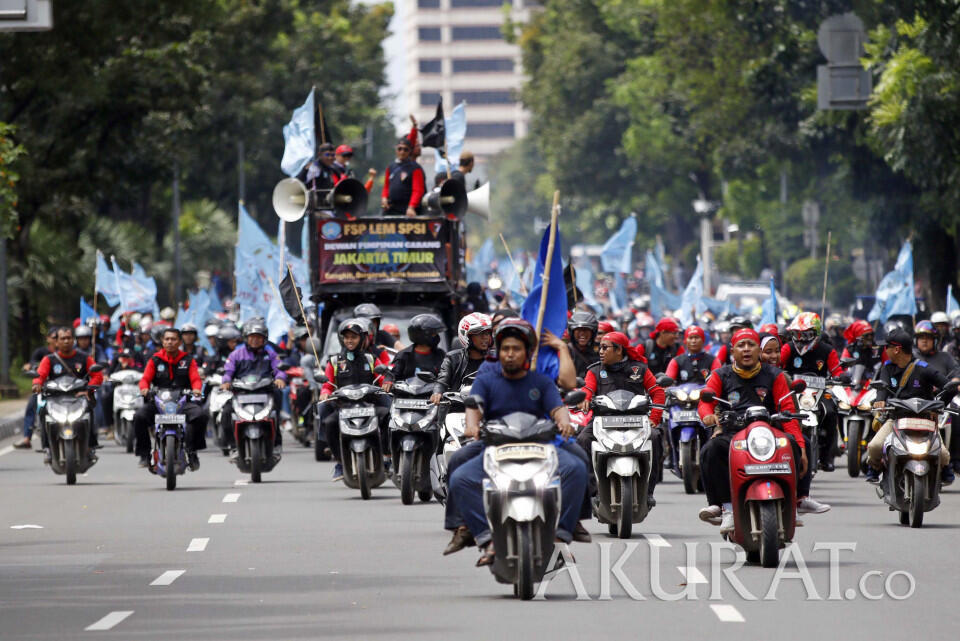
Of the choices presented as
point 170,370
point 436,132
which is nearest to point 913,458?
point 170,370

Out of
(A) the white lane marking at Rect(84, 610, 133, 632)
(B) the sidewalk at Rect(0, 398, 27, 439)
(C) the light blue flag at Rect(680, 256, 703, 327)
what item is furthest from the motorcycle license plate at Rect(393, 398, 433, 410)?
(C) the light blue flag at Rect(680, 256, 703, 327)

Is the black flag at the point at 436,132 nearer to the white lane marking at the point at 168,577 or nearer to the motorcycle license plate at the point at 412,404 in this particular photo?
the motorcycle license plate at the point at 412,404

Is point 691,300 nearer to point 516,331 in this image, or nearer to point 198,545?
point 198,545

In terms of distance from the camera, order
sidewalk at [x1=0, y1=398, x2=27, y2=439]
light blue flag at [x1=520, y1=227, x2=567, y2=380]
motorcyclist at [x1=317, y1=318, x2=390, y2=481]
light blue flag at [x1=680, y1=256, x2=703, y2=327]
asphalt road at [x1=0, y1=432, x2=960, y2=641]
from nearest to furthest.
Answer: asphalt road at [x1=0, y1=432, x2=960, y2=641] → light blue flag at [x1=520, y1=227, x2=567, y2=380] → motorcyclist at [x1=317, y1=318, x2=390, y2=481] → sidewalk at [x1=0, y1=398, x2=27, y2=439] → light blue flag at [x1=680, y1=256, x2=703, y2=327]

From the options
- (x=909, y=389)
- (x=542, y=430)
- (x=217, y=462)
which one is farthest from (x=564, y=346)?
(x=217, y=462)

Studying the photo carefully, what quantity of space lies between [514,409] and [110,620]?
2.49m

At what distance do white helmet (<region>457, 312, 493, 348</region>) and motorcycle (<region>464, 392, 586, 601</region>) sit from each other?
4.58 m

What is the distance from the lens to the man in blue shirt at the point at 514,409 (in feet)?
39.4

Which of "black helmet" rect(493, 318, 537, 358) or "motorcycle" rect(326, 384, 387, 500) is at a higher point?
"black helmet" rect(493, 318, 537, 358)

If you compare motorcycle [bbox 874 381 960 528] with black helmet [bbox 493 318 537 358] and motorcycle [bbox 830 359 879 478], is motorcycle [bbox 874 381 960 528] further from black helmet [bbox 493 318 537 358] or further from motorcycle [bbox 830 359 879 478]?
motorcycle [bbox 830 359 879 478]

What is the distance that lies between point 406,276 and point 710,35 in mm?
34883

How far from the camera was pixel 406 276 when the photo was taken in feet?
93.2

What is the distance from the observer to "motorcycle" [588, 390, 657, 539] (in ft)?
51.2

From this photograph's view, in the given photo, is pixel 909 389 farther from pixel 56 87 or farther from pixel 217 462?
pixel 56 87
